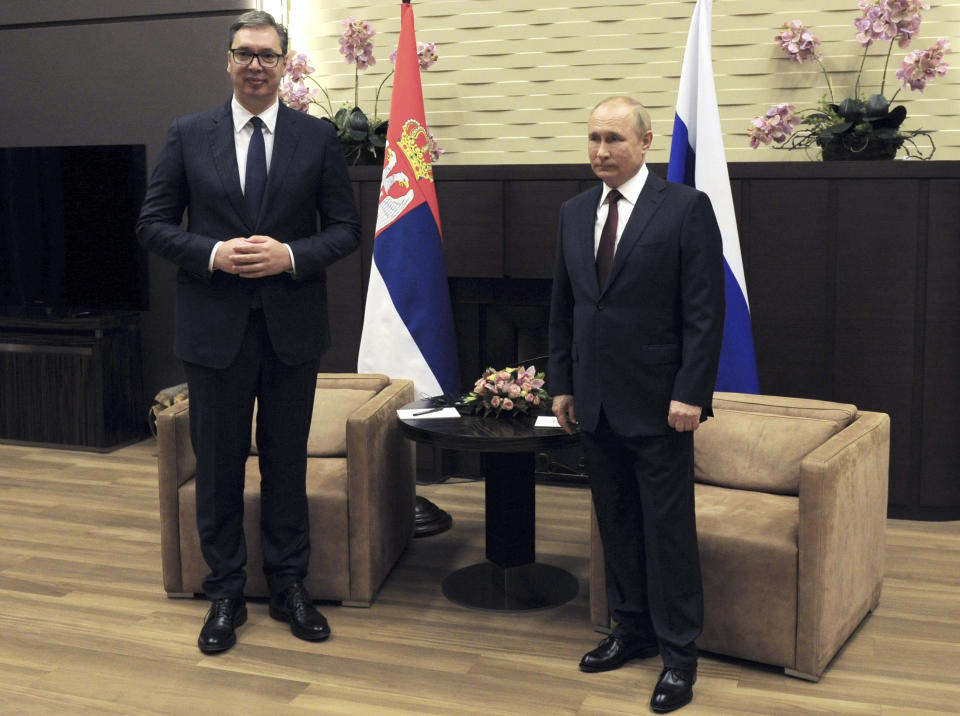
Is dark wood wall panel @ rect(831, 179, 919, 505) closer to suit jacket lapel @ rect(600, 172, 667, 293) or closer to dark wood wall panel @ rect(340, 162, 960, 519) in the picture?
dark wood wall panel @ rect(340, 162, 960, 519)

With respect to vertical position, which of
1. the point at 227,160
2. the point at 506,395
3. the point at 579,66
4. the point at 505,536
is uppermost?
the point at 579,66

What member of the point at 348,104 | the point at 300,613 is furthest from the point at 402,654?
the point at 348,104

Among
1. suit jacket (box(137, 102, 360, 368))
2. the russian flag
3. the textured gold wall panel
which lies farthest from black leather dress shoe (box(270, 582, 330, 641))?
the textured gold wall panel

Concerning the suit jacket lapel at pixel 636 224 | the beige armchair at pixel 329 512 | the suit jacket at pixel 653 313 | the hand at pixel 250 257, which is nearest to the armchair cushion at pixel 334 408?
the beige armchair at pixel 329 512

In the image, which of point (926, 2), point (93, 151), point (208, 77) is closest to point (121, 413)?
point (93, 151)

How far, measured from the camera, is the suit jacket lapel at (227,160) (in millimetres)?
3006

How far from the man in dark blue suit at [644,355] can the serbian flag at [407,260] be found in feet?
5.32

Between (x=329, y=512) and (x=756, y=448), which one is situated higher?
(x=756, y=448)

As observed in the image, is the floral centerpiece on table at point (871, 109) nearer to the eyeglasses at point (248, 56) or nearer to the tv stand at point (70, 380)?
the eyeglasses at point (248, 56)

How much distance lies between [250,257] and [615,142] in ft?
3.33

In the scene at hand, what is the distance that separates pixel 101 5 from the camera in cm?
604

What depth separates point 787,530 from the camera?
9.88 feet

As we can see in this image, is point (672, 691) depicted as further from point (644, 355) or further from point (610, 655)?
point (644, 355)

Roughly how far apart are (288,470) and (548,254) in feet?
6.66
